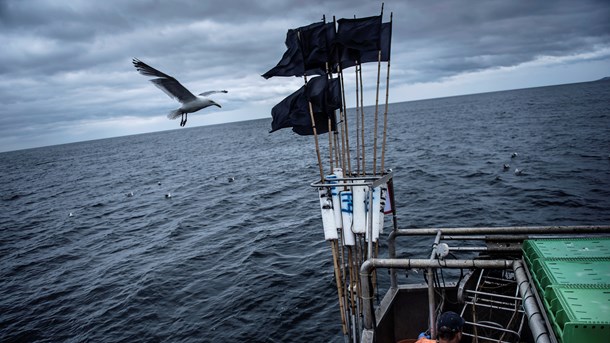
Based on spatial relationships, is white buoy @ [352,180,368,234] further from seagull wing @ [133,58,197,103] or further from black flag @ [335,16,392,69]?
seagull wing @ [133,58,197,103]

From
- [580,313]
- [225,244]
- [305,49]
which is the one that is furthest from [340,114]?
[225,244]

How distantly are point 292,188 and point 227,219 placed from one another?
10.5m

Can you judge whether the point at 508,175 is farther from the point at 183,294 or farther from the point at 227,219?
the point at 183,294

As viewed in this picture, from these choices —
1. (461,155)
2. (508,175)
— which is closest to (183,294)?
(508,175)

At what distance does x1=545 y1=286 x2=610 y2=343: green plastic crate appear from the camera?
10.3 ft

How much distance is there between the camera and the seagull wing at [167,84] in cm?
766

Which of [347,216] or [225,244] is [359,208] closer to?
[347,216]

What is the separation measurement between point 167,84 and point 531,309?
25.8ft

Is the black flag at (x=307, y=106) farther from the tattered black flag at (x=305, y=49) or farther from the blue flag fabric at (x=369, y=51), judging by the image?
the blue flag fabric at (x=369, y=51)

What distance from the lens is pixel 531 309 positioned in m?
→ 3.90

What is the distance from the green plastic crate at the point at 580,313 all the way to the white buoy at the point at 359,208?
10.6ft

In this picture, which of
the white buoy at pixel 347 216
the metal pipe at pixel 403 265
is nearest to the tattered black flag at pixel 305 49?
the white buoy at pixel 347 216

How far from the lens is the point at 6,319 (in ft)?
51.5

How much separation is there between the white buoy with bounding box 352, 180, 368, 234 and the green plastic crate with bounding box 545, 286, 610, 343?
3.23 meters
